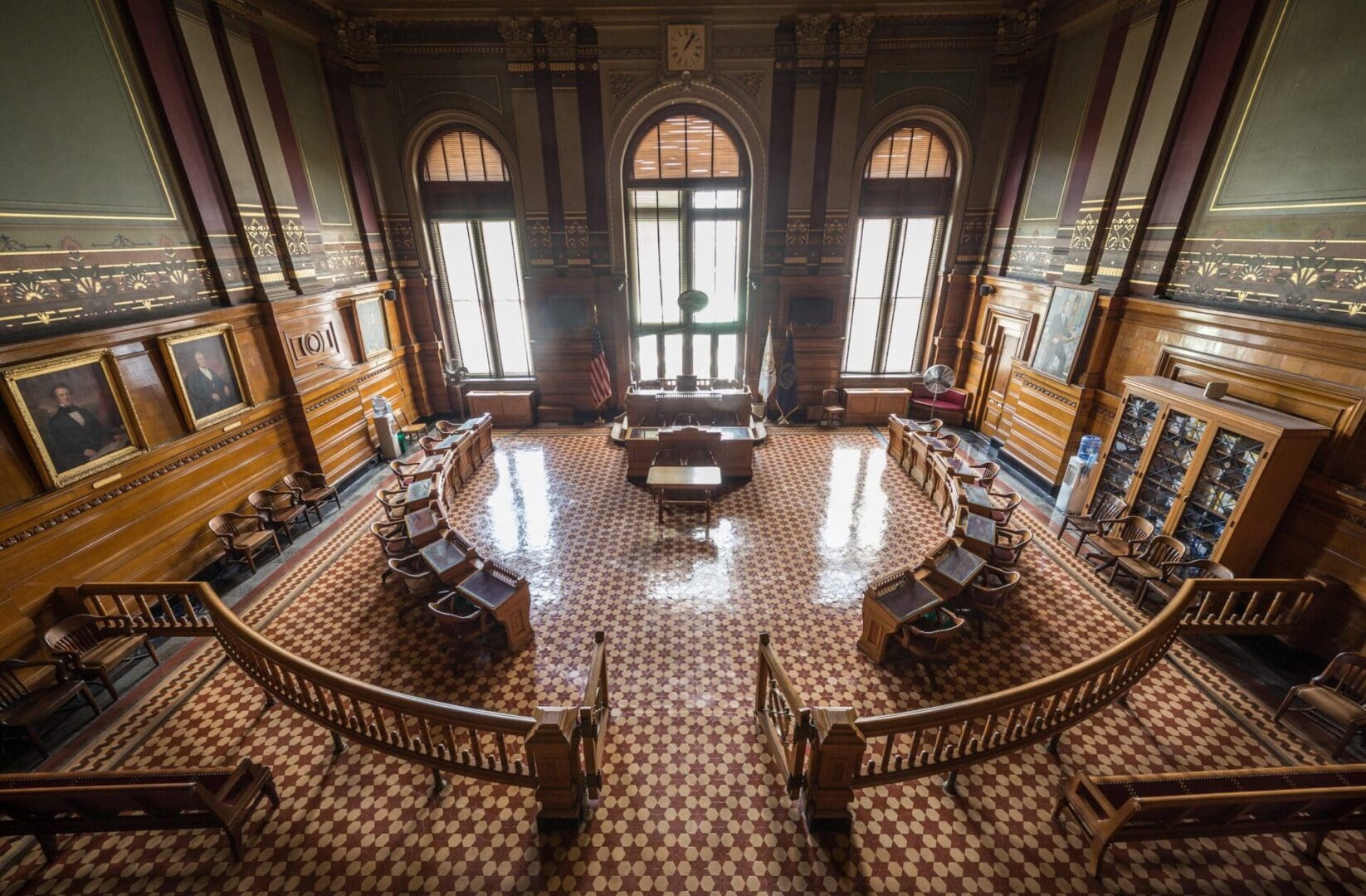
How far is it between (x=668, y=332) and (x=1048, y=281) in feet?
24.2

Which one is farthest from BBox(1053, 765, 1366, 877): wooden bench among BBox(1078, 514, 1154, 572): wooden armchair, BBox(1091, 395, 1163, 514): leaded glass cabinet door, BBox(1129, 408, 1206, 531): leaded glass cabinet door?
BBox(1091, 395, 1163, 514): leaded glass cabinet door

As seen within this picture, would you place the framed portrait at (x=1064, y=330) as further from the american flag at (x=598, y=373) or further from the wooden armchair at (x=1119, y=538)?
the american flag at (x=598, y=373)

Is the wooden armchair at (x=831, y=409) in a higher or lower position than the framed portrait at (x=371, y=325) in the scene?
lower

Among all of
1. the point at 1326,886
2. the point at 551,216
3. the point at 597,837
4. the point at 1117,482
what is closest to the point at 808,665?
the point at 597,837

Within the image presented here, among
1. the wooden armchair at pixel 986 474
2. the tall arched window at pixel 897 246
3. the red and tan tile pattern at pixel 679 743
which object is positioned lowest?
the red and tan tile pattern at pixel 679 743

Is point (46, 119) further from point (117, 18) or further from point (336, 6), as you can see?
point (336, 6)

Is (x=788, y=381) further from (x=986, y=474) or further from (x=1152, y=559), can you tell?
(x=1152, y=559)

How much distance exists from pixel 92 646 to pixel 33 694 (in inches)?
23.1

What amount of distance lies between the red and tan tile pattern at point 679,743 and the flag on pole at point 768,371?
13.8ft

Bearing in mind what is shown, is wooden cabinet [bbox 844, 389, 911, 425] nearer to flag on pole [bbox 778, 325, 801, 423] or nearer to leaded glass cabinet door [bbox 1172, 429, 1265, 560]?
flag on pole [bbox 778, 325, 801, 423]

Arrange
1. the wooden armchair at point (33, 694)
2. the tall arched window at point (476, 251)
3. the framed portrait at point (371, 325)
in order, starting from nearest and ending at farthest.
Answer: the wooden armchair at point (33, 694) < the framed portrait at point (371, 325) < the tall arched window at point (476, 251)

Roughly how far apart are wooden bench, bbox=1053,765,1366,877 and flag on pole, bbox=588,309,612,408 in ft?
31.2

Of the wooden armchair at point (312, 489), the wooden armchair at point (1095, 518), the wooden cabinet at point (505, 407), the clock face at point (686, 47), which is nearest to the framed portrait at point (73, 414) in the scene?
the wooden armchair at point (312, 489)

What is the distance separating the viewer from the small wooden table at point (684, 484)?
7.88 metres
